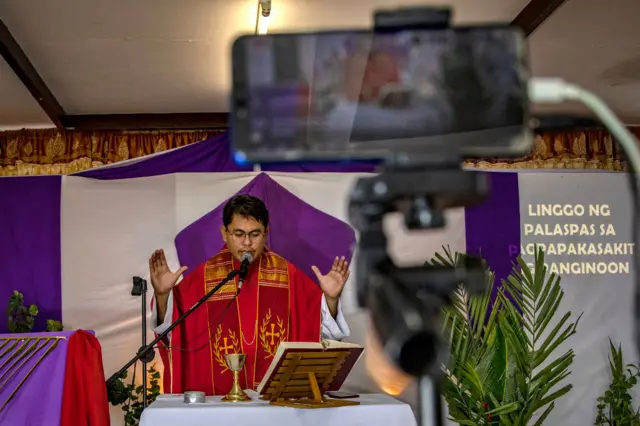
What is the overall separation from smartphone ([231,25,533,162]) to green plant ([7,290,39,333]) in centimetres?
426

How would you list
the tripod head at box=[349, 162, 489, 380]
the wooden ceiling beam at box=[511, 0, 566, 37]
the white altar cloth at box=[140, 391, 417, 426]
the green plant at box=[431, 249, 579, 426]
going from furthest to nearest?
the green plant at box=[431, 249, 579, 426] → the wooden ceiling beam at box=[511, 0, 566, 37] → the white altar cloth at box=[140, 391, 417, 426] → the tripod head at box=[349, 162, 489, 380]

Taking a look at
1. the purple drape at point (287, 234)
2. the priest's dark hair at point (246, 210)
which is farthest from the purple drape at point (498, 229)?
the priest's dark hair at point (246, 210)

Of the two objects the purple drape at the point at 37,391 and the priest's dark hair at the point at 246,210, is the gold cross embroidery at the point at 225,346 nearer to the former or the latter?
the priest's dark hair at the point at 246,210

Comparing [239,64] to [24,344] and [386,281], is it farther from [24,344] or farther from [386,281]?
[24,344]

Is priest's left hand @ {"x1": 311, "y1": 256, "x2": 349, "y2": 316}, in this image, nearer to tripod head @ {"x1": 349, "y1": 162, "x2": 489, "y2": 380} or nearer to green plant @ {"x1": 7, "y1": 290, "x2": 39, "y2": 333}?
green plant @ {"x1": 7, "y1": 290, "x2": 39, "y2": 333}

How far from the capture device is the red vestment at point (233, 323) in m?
3.97

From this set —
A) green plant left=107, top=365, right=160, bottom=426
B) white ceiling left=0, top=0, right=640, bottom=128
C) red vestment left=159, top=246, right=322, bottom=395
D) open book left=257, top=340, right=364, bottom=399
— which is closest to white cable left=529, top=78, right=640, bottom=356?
open book left=257, top=340, right=364, bottom=399

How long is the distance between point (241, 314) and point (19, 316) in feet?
5.14

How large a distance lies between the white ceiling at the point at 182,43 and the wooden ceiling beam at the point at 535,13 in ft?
0.14

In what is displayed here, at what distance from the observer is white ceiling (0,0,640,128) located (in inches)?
152

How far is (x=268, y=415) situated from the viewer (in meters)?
2.96

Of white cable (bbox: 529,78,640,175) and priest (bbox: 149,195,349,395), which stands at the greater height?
white cable (bbox: 529,78,640,175)

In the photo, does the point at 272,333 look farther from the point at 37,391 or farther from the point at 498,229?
the point at 498,229

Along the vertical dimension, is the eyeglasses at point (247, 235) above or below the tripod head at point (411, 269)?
above
